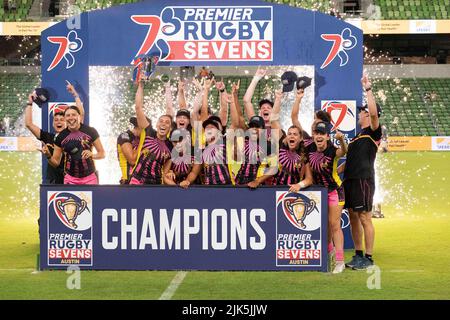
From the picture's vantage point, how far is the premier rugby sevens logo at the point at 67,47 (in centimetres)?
1102

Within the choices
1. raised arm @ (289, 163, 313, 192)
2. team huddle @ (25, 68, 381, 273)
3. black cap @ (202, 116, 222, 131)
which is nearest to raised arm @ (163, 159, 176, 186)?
team huddle @ (25, 68, 381, 273)

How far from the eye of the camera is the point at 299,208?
30.0 feet

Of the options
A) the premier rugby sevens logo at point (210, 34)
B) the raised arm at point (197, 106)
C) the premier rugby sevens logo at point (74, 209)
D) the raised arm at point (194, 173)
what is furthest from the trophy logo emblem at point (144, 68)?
the premier rugby sevens logo at point (74, 209)

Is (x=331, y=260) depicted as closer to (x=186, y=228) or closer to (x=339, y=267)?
(x=339, y=267)

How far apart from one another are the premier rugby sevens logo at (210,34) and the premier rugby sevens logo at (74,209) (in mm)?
2358

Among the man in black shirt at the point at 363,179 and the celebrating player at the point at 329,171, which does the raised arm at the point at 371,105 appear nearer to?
the man in black shirt at the point at 363,179

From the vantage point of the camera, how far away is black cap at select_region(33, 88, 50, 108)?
1080 cm

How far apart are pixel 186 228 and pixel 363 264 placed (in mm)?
2040

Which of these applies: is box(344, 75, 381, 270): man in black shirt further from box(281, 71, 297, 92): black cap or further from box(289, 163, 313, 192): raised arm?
box(281, 71, 297, 92): black cap

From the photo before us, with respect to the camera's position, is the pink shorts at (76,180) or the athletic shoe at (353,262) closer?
the athletic shoe at (353,262)

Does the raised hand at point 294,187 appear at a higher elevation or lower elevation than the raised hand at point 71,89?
lower

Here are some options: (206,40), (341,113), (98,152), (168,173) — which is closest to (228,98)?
(206,40)

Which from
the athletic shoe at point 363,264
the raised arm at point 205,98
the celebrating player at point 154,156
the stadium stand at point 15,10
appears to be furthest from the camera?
the stadium stand at point 15,10

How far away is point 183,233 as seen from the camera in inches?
363
